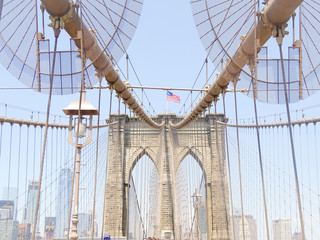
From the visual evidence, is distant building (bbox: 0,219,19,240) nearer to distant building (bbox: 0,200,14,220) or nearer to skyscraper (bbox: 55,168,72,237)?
distant building (bbox: 0,200,14,220)

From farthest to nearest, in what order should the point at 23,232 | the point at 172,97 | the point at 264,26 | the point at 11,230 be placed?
the point at 172,97, the point at 23,232, the point at 11,230, the point at 264,26

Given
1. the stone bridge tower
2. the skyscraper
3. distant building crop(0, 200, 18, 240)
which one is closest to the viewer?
distant building crop(0, 200, 18, 240)

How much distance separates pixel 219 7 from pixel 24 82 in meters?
3.35

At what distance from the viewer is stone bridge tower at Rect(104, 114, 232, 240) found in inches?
1090

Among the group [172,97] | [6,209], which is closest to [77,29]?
[172,97]

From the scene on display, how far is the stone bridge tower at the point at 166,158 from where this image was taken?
27.7 m

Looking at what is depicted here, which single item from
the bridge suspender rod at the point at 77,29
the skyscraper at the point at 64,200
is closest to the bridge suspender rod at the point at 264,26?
the bridge suspender rod at the point at 77,29

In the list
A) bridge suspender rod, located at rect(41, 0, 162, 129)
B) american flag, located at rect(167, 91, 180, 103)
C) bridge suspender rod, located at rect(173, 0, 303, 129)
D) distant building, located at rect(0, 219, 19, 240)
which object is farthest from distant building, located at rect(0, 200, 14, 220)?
american flag, located at rect(167, 91, 180, 103)

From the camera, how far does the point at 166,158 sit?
2988 centimetres

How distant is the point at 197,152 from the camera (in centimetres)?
3055

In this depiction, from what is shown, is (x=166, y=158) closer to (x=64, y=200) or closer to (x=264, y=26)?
(x=64, y=200)

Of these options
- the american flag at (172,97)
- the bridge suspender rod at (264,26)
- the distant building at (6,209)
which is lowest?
the distant building at (6,209)

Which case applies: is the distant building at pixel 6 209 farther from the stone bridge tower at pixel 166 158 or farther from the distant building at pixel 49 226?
the stone bridge tower at pixel 166 158

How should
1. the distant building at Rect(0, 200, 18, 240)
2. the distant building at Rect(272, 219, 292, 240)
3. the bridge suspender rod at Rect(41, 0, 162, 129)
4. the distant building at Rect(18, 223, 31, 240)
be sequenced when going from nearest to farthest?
the bridge suspender rod at Rect(41, 0, 162, 129) < the distant building at Rect(0, 200, 18, 240) < the distant building at Rect(18, 223, 31, 240) < the distant building at Rect(272, 219, 292, 240)
